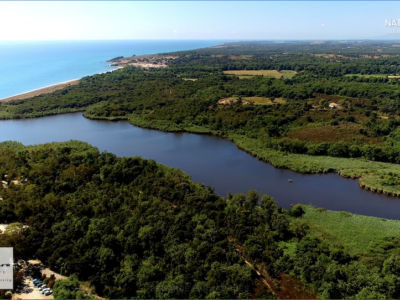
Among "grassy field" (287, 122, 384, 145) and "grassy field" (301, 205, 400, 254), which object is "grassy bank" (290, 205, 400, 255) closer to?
"grassy field" (301, 205, 400, 254)

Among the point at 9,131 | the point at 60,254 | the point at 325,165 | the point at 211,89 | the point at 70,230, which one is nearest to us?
the point at 60,254

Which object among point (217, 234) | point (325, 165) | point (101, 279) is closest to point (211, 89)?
point (325, 165)

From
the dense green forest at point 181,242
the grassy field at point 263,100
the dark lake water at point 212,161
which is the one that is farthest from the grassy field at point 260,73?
the dense green forest at point 181,242

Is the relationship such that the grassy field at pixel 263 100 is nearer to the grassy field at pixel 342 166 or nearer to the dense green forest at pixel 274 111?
the dense green forest at pixel 274 111

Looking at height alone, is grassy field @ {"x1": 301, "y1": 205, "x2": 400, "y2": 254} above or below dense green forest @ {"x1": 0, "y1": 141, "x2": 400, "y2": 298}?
below

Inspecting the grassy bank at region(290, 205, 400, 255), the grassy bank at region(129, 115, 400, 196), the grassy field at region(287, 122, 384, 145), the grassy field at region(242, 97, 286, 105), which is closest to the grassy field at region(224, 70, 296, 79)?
the grassy field at region(242, 97, 286, 105)

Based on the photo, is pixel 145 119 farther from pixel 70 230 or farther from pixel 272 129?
pixel 70 230

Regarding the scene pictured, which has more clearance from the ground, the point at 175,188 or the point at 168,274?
the point at 175,188
